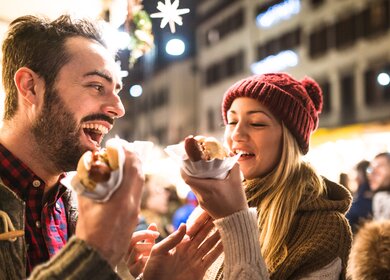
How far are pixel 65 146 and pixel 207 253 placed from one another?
2.99 ft

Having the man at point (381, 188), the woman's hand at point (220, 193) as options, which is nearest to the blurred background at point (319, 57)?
the man at point (381, 188)

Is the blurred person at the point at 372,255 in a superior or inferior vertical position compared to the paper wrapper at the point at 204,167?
inferior

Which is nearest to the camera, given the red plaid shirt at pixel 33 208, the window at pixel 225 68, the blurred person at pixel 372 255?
the red plaid shirt at pixel 33 208

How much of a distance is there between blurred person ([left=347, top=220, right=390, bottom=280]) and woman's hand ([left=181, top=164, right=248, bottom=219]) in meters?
1.16

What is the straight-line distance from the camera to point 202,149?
7.70 feet

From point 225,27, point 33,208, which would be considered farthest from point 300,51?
point 33,208

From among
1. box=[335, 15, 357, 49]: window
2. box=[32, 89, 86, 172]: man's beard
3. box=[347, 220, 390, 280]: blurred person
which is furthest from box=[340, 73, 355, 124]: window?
box=[32, 89, 86, 172]: man's beard

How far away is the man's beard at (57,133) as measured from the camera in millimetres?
2254

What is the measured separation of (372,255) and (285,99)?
1118 millimetres

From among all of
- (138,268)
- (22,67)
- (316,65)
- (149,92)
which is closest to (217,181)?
(138,268)

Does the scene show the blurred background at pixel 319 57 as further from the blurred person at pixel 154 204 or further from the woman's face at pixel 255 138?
the woman's face at pixel 255 138

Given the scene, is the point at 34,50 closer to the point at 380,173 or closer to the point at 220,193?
the point at 220,193

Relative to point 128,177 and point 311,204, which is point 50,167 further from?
point 311,204

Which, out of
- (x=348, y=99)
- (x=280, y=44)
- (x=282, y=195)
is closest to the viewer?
(x=282, y=195)
